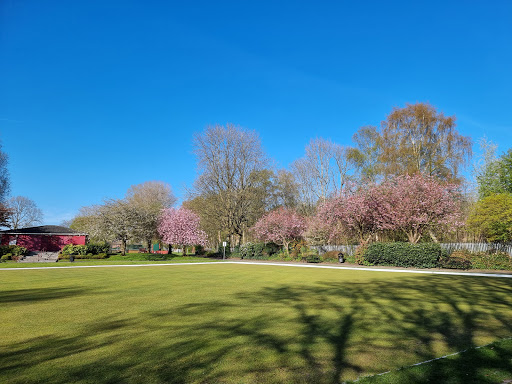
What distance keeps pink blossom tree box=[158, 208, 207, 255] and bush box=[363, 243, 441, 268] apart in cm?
2328

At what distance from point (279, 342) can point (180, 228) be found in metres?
36.8

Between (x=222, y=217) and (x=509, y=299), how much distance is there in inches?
1298

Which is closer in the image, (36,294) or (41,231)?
(36,294)

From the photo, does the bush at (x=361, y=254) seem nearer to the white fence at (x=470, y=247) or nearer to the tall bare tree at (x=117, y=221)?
the white fence at (x=470, y=247)

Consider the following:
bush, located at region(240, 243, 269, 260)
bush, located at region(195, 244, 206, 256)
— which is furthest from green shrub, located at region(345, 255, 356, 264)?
bush, located at region(195, 244, 206, 256)

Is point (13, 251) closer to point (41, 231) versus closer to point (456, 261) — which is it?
point (41, 231)

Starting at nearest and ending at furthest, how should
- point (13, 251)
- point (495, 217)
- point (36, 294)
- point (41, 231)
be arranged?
point (36, 294) → point (495, 217) → point (13, 251) → point (41, 231)

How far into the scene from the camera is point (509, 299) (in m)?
9.37

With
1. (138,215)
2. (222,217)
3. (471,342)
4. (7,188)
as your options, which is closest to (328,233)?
(222,217)

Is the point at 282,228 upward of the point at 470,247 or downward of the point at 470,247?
upward

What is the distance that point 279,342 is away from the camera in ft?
17.6

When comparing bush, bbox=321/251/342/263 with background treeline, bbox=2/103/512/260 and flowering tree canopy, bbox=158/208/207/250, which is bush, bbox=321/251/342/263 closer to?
background treeline, bbox=2/103/512/260

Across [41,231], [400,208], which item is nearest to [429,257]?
[400,208]

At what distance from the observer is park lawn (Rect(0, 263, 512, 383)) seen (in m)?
4.12
